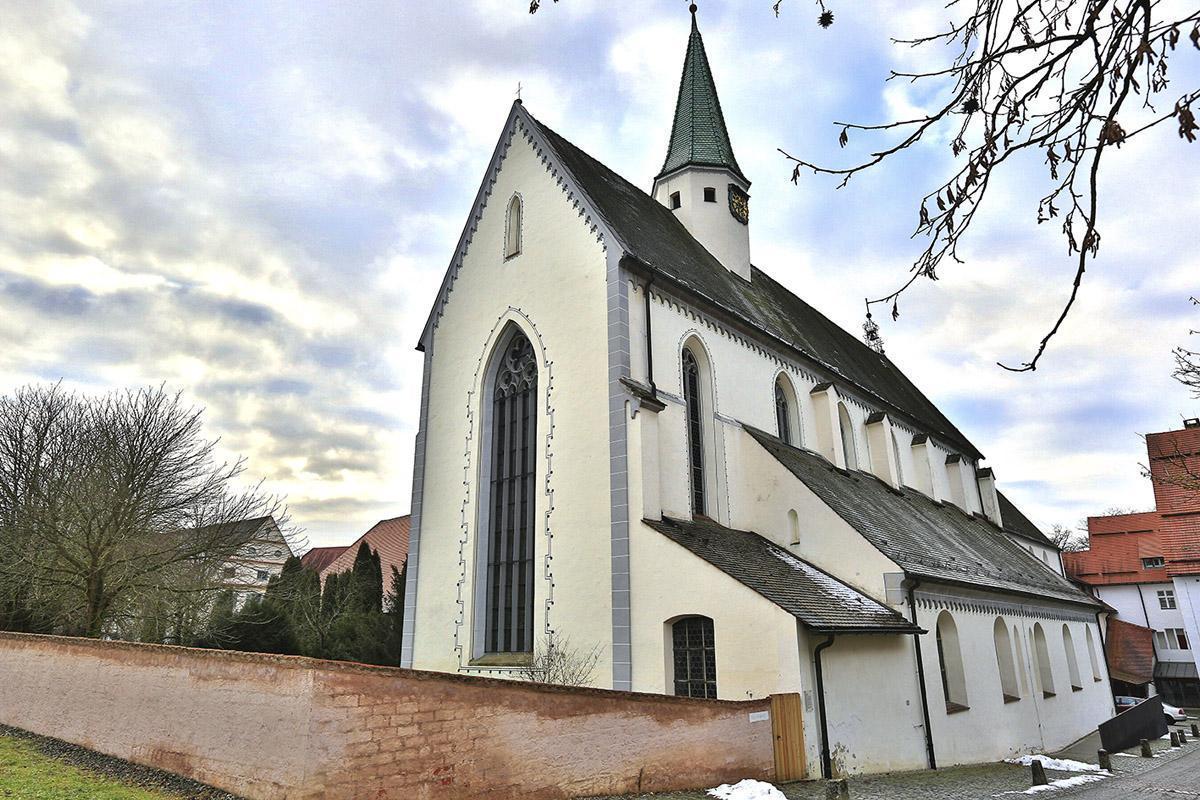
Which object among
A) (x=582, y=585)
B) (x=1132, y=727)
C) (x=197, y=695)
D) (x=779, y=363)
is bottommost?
(x=1132, y=727)

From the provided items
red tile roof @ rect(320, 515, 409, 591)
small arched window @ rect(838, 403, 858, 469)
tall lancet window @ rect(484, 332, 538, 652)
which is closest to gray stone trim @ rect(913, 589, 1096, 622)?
small arched window @ rect(838, 403, 858, 469)

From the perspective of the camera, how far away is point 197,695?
793 centimetres

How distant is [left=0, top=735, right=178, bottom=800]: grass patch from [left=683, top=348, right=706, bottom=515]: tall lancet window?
32.7 feet

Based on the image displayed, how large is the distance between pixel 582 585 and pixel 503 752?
5997 millimetres

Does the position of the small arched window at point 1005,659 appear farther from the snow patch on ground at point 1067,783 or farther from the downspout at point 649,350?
the downspout at point 649,350

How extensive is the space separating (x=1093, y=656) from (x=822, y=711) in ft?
62.8

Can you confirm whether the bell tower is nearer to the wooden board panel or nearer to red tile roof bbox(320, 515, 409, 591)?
the wooden board panel

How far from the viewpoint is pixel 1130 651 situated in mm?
36250

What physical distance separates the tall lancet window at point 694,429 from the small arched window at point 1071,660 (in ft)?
46.7

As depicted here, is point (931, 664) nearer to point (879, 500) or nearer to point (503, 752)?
point (879, 500)

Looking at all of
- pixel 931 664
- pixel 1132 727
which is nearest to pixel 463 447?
pixel 931 664

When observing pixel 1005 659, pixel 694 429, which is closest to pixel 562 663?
pixel 694 429

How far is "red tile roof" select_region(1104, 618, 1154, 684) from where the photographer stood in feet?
113

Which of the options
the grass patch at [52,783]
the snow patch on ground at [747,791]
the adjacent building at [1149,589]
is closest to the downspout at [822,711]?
the snow patch on ground at [747,791]
